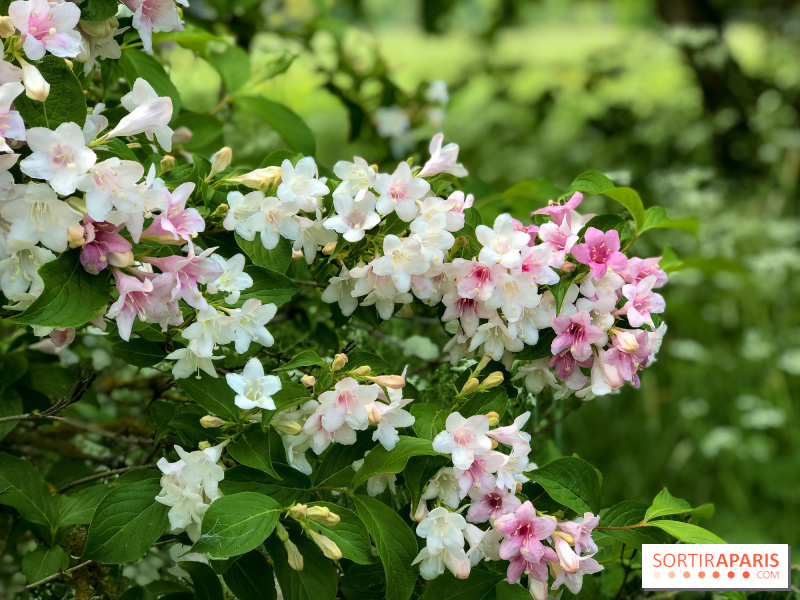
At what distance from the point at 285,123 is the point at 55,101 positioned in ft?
1.73

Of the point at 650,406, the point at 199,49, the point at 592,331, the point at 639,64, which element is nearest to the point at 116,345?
the point at 592,331

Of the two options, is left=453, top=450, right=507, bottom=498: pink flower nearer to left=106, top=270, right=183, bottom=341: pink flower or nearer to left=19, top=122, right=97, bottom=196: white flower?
left=106, top=270, right=183, bottom=341: pink flower

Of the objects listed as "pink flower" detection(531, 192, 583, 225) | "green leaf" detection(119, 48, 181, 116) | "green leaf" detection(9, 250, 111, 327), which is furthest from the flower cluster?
"green leaf" detection(119, 48, 181, 116)

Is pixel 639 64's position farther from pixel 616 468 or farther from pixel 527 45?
pixel 616 468

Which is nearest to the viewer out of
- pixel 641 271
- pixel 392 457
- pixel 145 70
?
pixel 392 457

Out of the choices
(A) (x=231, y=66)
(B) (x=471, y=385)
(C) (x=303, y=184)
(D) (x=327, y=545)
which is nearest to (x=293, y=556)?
(D) (x=327, y=545)

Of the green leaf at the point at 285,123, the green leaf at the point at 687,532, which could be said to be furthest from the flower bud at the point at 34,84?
the green leaf at the point at 687,532

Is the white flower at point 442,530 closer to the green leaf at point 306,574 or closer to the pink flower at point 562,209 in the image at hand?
the green leaf at point 306,574

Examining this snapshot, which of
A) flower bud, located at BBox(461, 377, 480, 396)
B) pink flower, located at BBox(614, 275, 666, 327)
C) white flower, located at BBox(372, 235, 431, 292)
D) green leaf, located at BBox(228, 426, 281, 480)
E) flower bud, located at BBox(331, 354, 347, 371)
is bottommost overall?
green leaf, located at BBox(228, 426, 281, 480)

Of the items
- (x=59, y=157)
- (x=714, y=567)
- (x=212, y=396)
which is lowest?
(x=714, y=567)

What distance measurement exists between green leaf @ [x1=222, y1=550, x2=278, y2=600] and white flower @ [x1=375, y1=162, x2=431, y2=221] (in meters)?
0.36

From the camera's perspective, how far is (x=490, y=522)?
0.74m

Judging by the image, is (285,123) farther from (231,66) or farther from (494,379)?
(494,379)

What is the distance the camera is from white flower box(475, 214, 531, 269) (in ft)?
2.35
